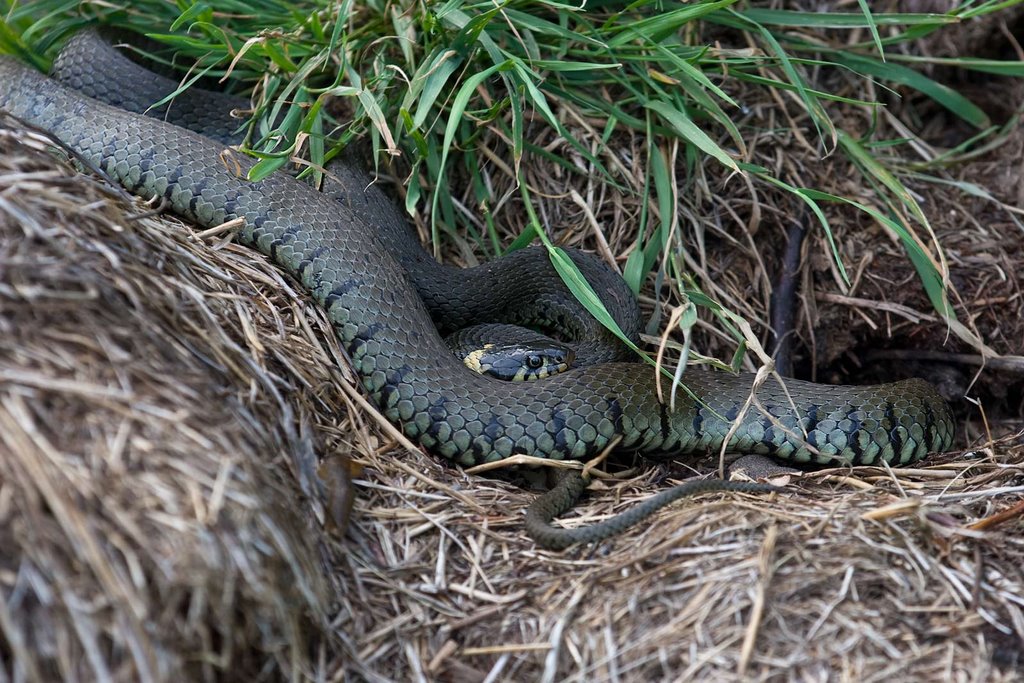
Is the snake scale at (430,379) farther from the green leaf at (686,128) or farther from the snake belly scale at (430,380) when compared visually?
the green leaf at (686,128)

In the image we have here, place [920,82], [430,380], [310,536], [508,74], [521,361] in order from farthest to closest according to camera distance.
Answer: [920,82]
[521,361]
[508,74]
[430,380]
[310,536]

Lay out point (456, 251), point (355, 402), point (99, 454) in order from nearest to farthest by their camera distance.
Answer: point (99, 454) < point (355, 402) < point (456, 251)

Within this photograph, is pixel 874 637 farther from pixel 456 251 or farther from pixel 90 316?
pixel 456 251

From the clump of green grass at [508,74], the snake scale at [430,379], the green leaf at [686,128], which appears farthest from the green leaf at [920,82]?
the snake scale at [430,379]

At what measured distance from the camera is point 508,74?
4.45m

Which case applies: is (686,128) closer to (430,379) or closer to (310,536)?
(430,379)

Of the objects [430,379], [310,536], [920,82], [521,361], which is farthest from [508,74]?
[920,82]

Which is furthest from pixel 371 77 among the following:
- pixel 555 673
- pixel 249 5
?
pixel 555 673

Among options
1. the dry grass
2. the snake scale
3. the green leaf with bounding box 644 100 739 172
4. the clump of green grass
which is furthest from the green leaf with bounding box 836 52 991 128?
the dry grass

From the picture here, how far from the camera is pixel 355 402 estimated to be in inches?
156

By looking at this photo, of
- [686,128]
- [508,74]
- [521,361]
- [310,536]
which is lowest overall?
[521,361]

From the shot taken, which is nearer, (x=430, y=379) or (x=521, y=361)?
(x=430, y=379)

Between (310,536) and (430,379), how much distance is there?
3.94 feet

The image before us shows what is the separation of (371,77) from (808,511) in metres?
2.94
